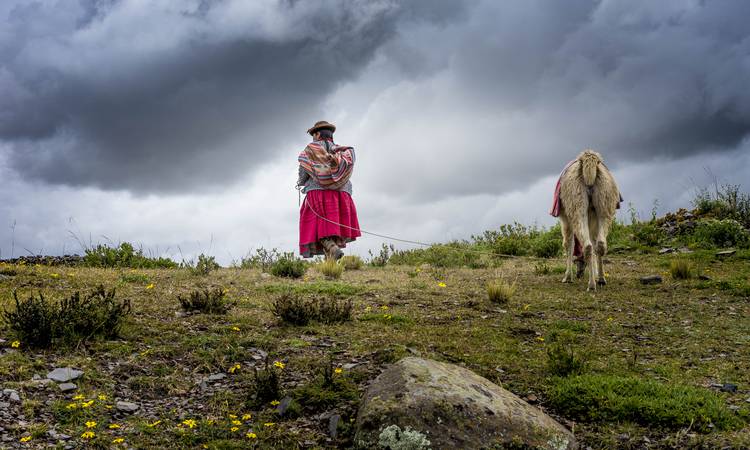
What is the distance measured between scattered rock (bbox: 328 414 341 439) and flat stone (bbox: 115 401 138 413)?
1.53 meters

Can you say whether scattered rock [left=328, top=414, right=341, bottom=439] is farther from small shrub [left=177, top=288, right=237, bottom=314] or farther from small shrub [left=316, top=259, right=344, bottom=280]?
small shrub [left=316, top=259, right=344, bottom=280]

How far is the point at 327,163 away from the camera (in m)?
13.5

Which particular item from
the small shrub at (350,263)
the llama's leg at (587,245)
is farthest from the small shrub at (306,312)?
the small shrub at (350,263)

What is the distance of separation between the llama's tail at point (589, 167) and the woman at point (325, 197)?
4816 mm

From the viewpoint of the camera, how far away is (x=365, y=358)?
6113 millimetres

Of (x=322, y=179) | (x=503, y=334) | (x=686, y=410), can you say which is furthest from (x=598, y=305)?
(x=322, y=179)

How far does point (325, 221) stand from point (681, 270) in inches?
273

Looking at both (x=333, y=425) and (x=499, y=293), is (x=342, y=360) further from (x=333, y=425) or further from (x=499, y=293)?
(x=499, y=293)

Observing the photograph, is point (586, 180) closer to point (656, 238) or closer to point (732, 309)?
point (732, 309)

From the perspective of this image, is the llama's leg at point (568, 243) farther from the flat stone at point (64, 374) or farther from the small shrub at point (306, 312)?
the flat stone at point (64, 374)

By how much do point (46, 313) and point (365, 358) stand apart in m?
3.06

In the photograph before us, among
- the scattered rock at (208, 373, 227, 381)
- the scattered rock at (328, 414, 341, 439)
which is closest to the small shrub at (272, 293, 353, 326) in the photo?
A: the scattered rock at (208, 373, 227, 381)

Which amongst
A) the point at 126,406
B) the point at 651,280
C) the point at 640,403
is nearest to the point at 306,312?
the point at 126,406

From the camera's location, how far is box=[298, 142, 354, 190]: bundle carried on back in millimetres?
13414
